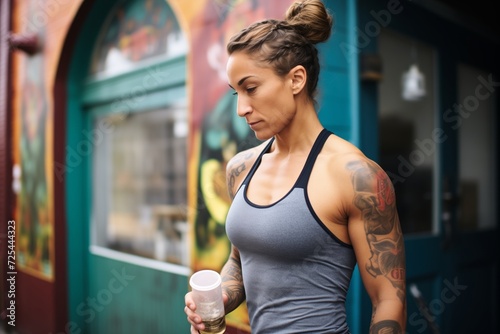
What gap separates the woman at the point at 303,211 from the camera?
4.47 ft

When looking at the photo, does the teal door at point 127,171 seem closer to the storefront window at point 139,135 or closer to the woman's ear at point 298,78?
the storefront window at point 139,135

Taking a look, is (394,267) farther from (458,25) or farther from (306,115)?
(458,25)

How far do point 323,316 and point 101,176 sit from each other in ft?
12.3

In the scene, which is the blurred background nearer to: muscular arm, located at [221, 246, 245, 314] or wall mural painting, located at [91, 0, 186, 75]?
wall mural painting, located at [91, 0, 186, 75]

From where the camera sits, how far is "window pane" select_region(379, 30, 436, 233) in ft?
9.55

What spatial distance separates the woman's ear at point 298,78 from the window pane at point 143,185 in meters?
2.23

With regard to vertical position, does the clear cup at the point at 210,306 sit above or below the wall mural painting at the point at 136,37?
below

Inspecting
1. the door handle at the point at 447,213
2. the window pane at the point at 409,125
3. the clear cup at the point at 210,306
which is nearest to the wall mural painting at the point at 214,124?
the window pane at the point at 409,125

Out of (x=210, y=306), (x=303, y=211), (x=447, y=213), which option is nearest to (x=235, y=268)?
(x=210, y=306)

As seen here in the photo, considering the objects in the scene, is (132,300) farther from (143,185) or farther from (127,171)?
(127,171)

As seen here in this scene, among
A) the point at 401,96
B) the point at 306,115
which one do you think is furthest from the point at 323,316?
the point at 401,96

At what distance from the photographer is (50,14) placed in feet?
15.0

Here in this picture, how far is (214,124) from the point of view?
2.89 metres

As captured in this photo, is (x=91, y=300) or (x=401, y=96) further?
(x=91, y=300)
